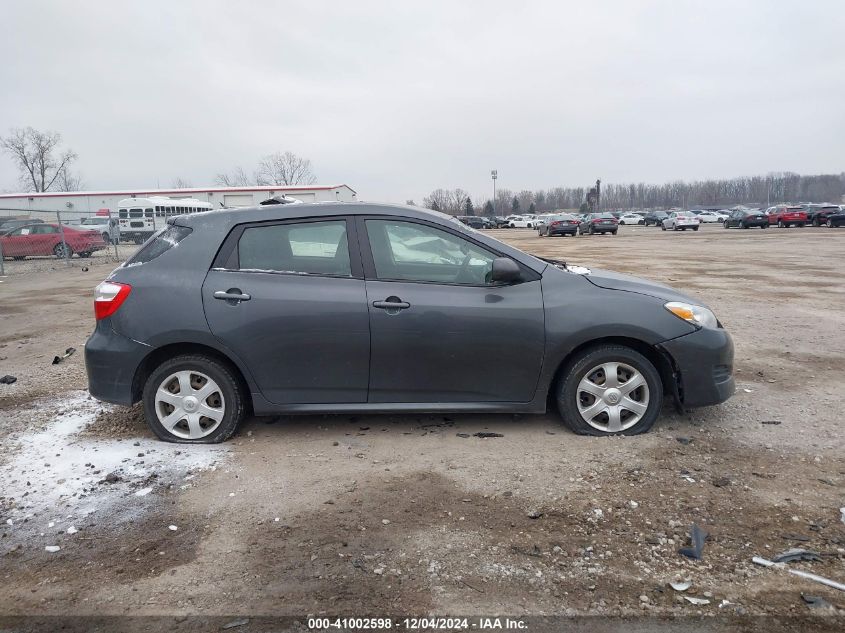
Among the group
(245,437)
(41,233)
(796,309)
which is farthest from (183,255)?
(41,233)

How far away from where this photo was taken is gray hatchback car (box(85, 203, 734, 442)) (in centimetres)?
423

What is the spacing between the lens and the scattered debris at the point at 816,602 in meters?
2.52

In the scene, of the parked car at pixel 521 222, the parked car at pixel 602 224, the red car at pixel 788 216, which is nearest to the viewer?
the parked car at pixel 602 224

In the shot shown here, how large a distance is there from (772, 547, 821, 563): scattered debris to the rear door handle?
8.31 ft

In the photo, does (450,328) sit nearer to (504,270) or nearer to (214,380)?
(504,270)

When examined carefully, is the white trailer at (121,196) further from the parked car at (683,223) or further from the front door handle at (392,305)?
the front door handle at (392,305)

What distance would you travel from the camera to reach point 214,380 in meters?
4.32

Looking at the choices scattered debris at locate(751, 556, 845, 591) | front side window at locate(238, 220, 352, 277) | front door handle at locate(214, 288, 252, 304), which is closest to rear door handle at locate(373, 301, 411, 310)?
front side window at locate(238, 220, 352, 277)

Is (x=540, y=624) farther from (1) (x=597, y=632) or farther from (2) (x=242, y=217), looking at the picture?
(2) (x=242, y=217)

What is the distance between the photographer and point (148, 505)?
3.53 m

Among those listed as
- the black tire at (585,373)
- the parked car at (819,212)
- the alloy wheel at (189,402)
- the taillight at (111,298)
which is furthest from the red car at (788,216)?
the taillight at (111,298)

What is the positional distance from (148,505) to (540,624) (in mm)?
2333

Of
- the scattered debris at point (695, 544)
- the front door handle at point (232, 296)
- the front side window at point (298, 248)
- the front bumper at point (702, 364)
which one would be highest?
the front side window at point (298, 248)

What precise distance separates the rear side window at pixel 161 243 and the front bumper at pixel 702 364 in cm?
360
